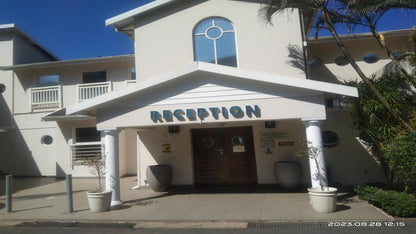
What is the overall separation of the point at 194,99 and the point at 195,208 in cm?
300

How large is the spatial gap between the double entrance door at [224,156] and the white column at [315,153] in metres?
3.29

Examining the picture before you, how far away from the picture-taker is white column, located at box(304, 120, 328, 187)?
6.90 m

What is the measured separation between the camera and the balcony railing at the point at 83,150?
14.0 meters

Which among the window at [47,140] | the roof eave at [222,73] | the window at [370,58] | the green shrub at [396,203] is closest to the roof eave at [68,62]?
the window at [47,140]

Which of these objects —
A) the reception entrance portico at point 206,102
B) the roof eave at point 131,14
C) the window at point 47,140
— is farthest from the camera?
the window at point 47,140

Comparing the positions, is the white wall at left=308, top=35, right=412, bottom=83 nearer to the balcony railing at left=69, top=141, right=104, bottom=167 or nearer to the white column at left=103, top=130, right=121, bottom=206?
the white column at left=103, top=130, right=121, bottom=206

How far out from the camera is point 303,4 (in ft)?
26.0

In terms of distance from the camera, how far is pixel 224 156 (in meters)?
10.5

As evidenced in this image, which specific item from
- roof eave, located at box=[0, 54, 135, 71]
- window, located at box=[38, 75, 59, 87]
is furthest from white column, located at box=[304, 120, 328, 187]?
window, located at box=[38, 75, 59, 87]

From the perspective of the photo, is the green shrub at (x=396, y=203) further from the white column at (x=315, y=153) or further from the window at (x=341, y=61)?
the window at (x=341, y=61)

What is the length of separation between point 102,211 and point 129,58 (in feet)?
29.2

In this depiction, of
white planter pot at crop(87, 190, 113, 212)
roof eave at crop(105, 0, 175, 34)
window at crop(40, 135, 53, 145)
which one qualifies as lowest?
white planter pot at crop(87, 190, 113, 212)

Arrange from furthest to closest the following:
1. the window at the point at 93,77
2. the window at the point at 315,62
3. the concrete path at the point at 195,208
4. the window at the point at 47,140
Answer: the window at the point at 93,77, the window at the point at 47,140, the window at the point at 315,62, the concrete path at the point at 195,208

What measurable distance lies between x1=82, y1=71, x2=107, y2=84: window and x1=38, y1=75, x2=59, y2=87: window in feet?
5.20
